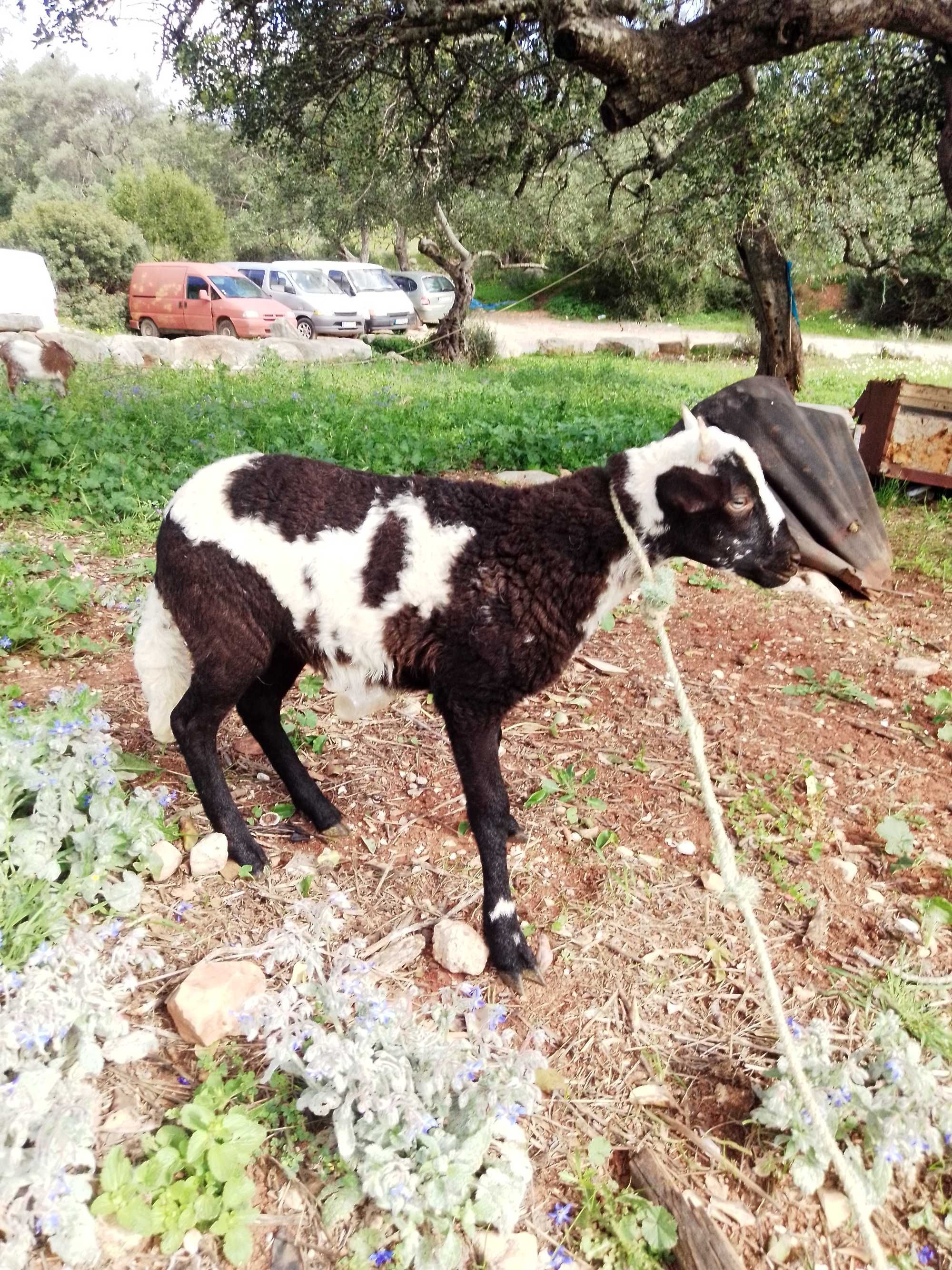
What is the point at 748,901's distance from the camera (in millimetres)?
2199

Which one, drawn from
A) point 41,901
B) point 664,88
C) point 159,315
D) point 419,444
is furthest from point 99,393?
point 159,315

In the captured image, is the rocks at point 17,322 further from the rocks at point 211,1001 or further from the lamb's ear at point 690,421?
the rocks at point 211,1001

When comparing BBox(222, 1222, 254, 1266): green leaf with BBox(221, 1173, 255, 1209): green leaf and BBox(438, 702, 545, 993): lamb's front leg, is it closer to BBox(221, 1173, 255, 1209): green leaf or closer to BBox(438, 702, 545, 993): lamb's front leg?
BBox(221, 1173, 255, 1209): green leaf

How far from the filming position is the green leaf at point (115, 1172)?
191cm

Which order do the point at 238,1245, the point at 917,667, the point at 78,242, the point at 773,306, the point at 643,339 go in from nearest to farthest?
the point at 238,1245 → the point at 917,667 → the point at 773,306 → the point at 643,339 → the point at 78,242

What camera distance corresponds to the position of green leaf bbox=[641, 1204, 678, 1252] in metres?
1.97

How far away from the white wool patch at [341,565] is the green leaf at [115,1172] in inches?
59.9

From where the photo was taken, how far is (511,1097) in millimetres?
2066

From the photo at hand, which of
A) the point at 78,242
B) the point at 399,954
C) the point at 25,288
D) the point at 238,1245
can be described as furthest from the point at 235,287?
the point at 238,1245

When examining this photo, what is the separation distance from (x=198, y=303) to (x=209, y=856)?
2110 cm

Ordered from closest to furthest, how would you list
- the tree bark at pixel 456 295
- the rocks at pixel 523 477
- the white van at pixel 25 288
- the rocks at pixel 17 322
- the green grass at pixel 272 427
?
the green grass at pixel 272 427
the rocks at pixel 523 477
the rocks at pixel 17 322
the white van at pixel 25 288
the tree bark at pixel 456 295

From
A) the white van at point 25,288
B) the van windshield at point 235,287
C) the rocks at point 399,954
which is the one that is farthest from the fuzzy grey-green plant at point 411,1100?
the van windshield at point 235,287

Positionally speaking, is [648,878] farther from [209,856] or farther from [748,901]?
[209,856]

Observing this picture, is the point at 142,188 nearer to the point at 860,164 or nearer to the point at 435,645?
the point at 860,164
